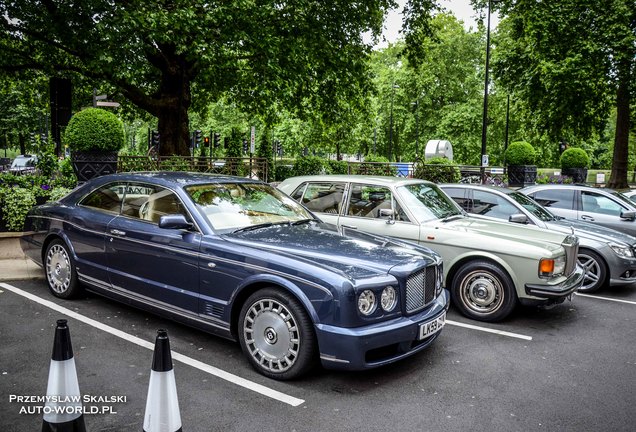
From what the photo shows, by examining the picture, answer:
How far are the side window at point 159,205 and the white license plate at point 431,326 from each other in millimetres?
2461

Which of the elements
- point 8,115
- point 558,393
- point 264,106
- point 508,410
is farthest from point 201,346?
point 8,115

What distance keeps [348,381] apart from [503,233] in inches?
124

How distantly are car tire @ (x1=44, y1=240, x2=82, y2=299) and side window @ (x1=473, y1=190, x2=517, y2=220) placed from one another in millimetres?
6044

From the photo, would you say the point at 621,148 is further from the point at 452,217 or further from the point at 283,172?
the point at 452,217

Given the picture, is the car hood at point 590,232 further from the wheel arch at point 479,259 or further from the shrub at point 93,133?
the shrub at point 93,133

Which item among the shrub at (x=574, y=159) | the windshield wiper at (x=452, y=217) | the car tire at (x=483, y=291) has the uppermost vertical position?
the shrub at (x=574, y=159)

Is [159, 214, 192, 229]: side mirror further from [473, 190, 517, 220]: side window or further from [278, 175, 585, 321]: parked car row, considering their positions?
[473, 190, 517, 220]: side window

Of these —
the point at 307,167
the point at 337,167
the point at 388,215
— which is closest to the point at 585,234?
the point at 388,215

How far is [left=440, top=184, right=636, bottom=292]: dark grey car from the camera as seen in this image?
312 inches

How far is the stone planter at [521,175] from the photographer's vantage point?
67.9 feet

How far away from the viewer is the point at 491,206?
839 centimetres

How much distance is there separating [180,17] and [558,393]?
1285cm

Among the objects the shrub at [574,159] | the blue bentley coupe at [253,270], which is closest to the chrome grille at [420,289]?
the blue bentley coupe at [253,270]

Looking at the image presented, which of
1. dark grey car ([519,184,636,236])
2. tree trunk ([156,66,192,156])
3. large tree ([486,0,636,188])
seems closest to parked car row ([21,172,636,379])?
dark grey car ([519,184,636,236])
